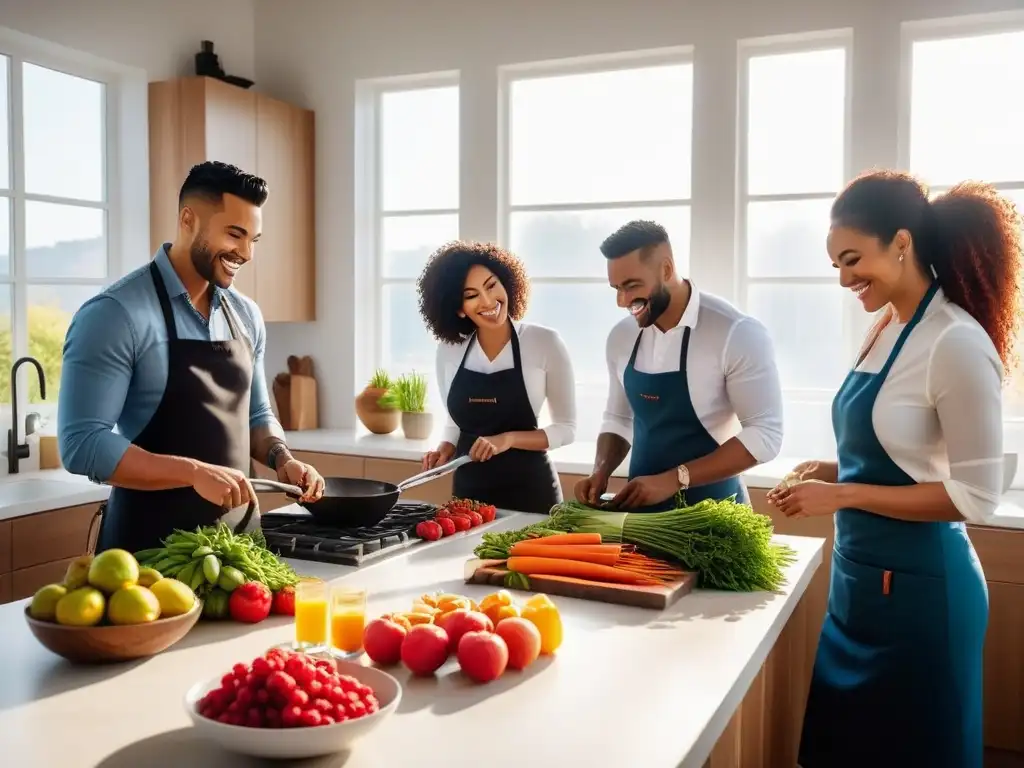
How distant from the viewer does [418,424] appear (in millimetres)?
4887

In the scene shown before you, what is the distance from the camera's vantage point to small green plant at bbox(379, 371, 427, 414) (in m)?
4.94

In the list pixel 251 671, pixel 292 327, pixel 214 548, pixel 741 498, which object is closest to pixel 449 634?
pixel 251 671

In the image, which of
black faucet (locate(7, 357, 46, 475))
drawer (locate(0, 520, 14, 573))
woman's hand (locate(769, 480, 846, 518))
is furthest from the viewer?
black faucet (locate(7, 357, 46, 475))

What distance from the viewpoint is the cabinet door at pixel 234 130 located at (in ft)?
15.1

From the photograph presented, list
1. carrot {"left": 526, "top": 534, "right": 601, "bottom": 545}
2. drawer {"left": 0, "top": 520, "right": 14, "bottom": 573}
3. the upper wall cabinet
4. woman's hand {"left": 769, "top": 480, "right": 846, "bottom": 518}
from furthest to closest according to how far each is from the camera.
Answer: the upper wall cabinet, drawer {"left": 0, "top": 520, "right": 14, "bottom": 573}, carrot {"left": 526, "top": 534, "right": 601, "bottom": 545}, woman's hand {"left": 769, "top": 480, "right": 846, "bottom": 518}

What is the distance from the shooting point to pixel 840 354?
4.36 meters

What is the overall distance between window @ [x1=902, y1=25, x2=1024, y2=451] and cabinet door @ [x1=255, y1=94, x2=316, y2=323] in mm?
2963

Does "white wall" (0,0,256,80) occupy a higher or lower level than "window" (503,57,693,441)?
higher

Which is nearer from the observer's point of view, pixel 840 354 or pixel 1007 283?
pixel 1007 283

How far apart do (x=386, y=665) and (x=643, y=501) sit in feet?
3.77

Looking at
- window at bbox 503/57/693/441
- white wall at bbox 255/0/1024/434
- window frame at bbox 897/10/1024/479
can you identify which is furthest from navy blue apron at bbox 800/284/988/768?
window at bbox 503/57/693/441

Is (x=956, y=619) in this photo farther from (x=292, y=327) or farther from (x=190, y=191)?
(x=292, y=327)

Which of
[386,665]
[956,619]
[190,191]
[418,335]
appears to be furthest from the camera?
[418,335]

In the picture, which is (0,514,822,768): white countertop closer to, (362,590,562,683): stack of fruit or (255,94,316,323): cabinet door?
(362,590,562,683): stack of fruit
